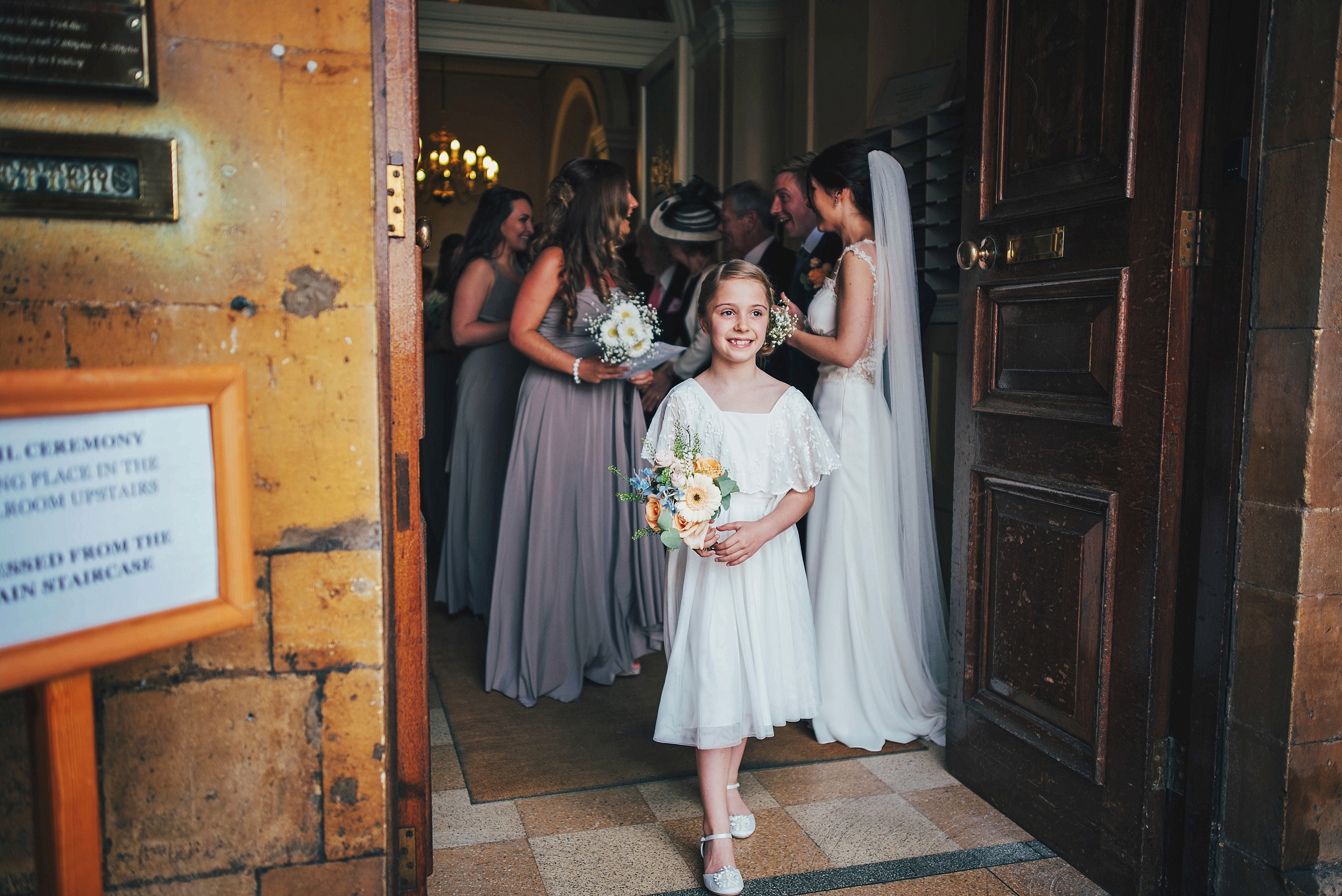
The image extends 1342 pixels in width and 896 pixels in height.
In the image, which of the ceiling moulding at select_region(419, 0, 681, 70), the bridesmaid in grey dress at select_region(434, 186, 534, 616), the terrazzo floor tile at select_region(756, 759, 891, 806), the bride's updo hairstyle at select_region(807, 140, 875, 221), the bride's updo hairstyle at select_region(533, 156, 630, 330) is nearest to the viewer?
the terrazzo floor tile at select_region(756, 759, 891, 806)

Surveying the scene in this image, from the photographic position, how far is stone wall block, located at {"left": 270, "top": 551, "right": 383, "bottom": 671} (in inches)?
65.7

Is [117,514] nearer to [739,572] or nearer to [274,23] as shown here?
[274,23]

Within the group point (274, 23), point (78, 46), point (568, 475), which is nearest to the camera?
point (78, 46)

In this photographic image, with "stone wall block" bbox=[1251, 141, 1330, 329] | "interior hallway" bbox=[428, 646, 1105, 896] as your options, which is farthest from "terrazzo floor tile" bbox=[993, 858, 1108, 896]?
"stone wall block" bbox=[1251, 141, 1330, 329]

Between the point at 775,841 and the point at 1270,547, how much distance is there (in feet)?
4.49

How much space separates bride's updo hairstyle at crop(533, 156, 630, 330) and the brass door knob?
136 cm

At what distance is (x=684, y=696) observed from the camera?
2416 mm

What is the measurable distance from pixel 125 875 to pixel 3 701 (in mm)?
354

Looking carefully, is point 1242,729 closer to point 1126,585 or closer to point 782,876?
point 1126,585

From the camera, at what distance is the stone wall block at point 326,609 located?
167 centimetres

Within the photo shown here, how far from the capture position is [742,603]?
2432mm

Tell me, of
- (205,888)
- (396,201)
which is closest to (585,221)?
(396,201)

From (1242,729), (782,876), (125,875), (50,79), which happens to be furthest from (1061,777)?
(50,79)

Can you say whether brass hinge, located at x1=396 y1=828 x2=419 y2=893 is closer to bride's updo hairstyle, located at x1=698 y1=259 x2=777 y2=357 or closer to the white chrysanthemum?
the white chrysanthemum
